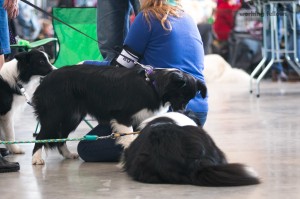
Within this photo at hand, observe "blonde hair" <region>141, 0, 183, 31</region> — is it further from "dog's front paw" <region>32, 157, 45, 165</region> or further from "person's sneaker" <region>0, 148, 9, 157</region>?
"person's sneaker" <region>0, 148, 9, 157</region>

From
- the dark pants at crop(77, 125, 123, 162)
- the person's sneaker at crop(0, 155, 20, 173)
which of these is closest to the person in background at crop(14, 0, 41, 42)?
the dark pants at crop(77, 125, 123, 162)

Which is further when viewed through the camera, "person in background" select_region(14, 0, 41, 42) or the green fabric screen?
"person in background" select_region(14, 0, 41, 42)

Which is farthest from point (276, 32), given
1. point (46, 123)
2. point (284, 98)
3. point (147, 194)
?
point (147, 194)

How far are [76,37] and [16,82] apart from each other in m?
1.57

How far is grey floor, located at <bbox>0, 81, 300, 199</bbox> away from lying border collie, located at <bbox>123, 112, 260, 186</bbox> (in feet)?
0.17

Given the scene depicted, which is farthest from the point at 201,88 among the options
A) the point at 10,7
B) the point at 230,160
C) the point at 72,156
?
the point at 10,7

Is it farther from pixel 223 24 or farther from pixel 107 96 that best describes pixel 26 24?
pixel 107 96

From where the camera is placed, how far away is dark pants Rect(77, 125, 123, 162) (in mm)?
4297

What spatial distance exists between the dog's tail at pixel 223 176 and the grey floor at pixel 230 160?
0.04 metres

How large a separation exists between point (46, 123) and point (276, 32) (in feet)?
19.0

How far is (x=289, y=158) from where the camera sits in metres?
4.18

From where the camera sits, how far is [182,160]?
3.40m

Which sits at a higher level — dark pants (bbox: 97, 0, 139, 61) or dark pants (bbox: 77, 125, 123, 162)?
dark pants (bbox: 97, 0, 139, 61)

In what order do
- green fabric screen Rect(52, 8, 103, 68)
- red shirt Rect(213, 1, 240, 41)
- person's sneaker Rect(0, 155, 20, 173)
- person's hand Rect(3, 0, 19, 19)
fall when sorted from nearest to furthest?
person's sneaker Rect(0, 155, 20, 173) → person's hand Rect(3, 0, 19, 19) → green fabric screen Rect(52, 8, 103, 68) → red shirt Rect(213, 1, 240, 41)
